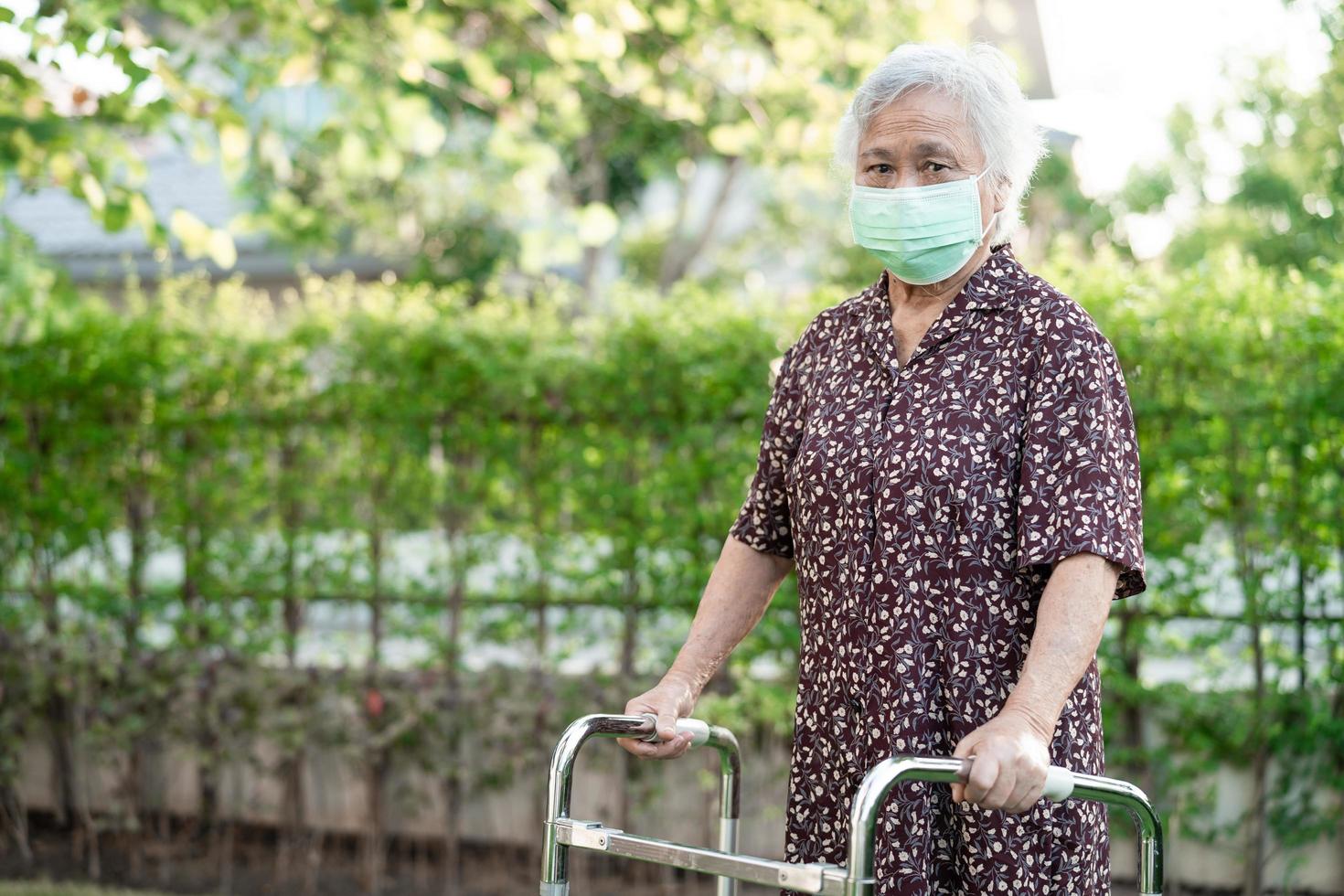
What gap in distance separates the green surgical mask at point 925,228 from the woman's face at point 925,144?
0.06 feet

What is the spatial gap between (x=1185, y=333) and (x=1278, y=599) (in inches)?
38.8

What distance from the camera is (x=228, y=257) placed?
5.31 meters

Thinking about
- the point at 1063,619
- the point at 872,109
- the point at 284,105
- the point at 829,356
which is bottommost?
the point at 1063,619

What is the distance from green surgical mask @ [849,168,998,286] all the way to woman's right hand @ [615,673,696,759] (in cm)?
80

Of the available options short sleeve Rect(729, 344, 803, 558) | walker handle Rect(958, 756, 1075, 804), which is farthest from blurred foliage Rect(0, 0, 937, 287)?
walker handle Rect(958, 756, 1075, 804)

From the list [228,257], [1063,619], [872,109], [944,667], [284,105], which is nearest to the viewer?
[1063,619]

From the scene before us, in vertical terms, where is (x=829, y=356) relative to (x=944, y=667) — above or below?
above

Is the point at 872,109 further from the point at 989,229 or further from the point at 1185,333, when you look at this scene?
the point at 1185,333

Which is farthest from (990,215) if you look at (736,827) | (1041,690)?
(736,827)

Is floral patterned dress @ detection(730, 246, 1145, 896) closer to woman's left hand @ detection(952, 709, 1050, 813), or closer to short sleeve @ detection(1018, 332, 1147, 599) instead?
short sleeve @ detection(1018, 332, 1147, 599)

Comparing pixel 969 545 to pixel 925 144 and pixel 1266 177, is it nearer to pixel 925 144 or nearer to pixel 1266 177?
pixel 925 144

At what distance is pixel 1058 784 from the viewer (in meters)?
1.84

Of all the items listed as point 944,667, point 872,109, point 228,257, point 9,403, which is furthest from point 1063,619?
point 9,403

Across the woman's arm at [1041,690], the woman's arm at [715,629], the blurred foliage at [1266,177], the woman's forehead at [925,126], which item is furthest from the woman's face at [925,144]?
the blurred foliage at [1266,177]
